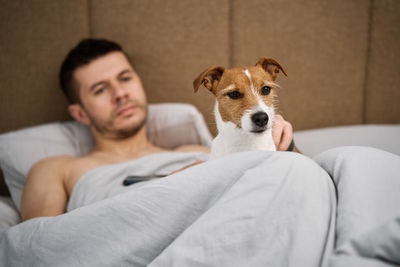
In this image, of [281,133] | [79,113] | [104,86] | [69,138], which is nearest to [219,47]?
[281,133]

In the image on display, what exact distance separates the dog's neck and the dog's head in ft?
0.05

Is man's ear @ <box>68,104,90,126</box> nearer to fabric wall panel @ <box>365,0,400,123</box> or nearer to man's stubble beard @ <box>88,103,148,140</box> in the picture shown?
man's stubble beard @ <box>88,103,148,140</box>

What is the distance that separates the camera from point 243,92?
21.5 inches

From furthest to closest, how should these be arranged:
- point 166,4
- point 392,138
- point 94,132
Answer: point 94,132, point 166,4, point 392,138

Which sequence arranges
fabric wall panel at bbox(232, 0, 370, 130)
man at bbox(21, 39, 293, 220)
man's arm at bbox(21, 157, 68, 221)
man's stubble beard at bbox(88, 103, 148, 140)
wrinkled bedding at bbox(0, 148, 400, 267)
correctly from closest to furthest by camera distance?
wrinkled bedding at bbox(0, 148, 400, 267), fabric wall panel at bbox(232, 0, 370, 130), man's arm at bbox(21, 157, 68, 221), man at bbox(21, 39, 293, 220), man's stubble beard at bbox(88, 103, 148, 140)

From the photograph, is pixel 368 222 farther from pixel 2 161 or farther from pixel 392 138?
pixel 2 161

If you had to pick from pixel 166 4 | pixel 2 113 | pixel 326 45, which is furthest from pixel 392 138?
pixel 2 113

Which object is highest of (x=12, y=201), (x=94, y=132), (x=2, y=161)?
(x=94, y=132)

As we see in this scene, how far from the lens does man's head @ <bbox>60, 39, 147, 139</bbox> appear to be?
1.39 m

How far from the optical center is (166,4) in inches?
54.6

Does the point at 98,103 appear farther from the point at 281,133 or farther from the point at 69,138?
the point at 281,133

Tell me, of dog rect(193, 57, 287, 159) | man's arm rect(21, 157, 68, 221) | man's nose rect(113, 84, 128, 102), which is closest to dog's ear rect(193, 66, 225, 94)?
dog rect(193, 57, 287, 159)

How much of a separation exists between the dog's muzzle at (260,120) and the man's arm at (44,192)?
1111mm

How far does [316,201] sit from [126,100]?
1219mm
